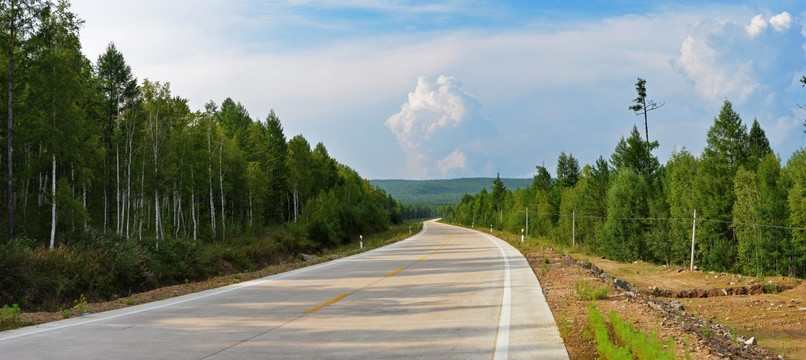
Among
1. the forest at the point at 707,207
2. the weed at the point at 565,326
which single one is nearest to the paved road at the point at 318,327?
the weed at the point at 565,326

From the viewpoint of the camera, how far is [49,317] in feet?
30.4

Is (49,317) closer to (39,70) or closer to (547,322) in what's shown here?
(547,322)

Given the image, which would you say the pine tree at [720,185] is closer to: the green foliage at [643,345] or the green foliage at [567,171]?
the green foliage at [643,345]

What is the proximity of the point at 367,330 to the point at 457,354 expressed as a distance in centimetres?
192

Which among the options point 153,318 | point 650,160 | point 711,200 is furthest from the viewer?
point 650,160

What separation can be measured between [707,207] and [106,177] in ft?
120

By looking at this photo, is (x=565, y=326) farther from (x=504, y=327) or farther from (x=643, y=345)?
(x=643, y=345)

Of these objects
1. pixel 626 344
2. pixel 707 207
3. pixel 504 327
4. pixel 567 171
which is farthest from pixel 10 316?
pixel 567 171

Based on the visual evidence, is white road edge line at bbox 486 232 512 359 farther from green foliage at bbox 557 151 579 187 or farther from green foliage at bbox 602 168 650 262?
green foliage at bbox 557 151 579 187

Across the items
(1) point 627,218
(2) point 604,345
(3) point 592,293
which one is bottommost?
(3) point 592,293

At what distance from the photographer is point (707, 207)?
2717 cm

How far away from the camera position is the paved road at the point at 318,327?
20.6 ft

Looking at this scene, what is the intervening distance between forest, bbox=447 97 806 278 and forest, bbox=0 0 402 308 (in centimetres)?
→ 2296

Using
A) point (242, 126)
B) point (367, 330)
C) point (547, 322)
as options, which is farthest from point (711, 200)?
point (242, 126)
